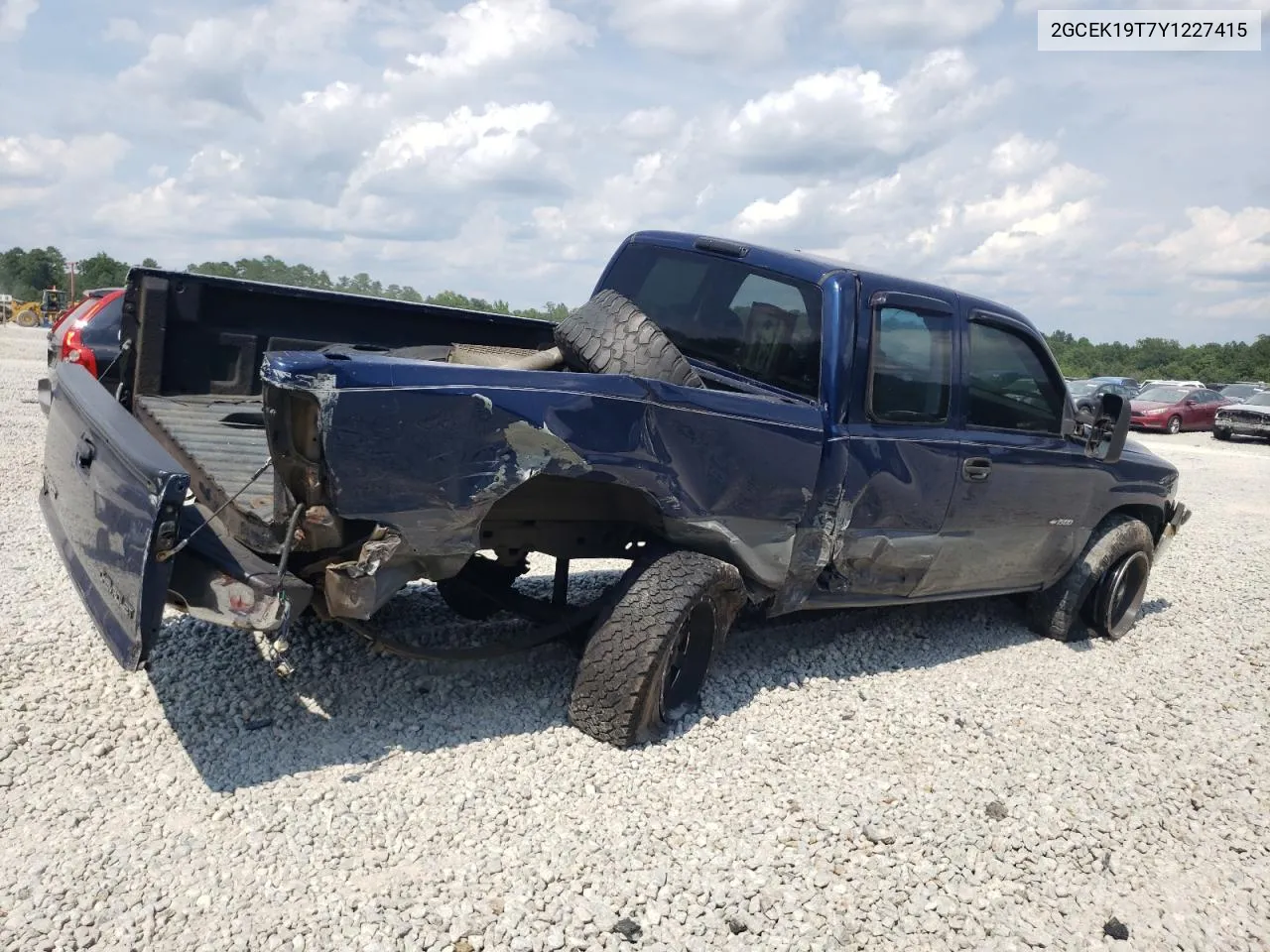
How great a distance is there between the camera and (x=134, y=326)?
4.73m

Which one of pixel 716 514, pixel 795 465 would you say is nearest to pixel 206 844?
pixel 716 514

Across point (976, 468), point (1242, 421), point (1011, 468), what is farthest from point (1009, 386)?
point (1242, 421)

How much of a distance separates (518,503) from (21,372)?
59.1 feet

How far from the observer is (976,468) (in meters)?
5.00

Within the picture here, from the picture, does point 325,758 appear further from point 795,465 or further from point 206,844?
point 795,465

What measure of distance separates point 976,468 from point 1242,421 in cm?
2493

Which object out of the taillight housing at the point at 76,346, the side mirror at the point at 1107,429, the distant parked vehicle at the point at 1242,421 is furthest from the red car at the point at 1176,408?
the taillight housing at the point at 76,346

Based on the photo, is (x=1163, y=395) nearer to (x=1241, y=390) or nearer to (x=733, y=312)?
(x=1241, y=390)

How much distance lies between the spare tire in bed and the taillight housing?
5462mm

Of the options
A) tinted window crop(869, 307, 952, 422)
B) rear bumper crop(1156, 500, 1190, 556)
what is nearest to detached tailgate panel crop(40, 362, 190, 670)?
tinted window crop(869, 307, 952, 422)

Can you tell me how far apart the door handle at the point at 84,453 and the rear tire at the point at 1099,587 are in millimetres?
5151

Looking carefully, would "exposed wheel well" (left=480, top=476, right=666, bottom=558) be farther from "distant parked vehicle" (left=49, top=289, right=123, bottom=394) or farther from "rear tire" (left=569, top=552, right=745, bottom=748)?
"distant parked vehicle" (left=49, top=289, right=123, bottom=394)

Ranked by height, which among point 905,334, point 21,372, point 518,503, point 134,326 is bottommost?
point 21,372

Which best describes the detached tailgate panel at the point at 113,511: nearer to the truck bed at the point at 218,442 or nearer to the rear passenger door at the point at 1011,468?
the truck bed at the point at 218,442
